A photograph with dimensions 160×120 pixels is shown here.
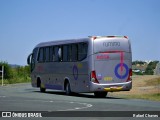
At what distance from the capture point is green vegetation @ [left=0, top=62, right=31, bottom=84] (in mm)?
71875

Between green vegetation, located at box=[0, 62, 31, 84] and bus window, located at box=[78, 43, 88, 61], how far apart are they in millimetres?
38881

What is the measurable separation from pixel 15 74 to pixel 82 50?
48576 mm

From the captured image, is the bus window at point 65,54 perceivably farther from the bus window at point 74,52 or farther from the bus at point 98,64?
the bus window at point 74,52

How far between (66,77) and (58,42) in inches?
102

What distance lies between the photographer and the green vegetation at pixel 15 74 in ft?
236

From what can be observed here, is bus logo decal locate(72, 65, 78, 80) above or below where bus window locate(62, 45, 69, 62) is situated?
below

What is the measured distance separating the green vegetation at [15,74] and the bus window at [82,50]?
128 feet

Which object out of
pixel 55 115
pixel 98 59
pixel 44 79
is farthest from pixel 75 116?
pixel 44 79

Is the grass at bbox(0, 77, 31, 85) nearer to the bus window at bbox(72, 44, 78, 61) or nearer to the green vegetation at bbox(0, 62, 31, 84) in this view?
the green vegetation at bbox(0, 62, 31, 84)

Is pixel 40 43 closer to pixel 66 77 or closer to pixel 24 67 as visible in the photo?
pixel 66 77

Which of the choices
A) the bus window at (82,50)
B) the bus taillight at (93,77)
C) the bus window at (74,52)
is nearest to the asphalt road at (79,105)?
the bus taillight at (93,77)

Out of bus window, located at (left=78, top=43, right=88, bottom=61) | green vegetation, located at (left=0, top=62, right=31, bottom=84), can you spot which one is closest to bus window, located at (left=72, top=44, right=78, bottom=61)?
bus window, located at (left=78, top=43, right=88, bottom=61)

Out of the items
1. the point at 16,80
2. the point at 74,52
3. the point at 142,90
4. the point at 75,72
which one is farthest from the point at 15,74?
the point at 74,52

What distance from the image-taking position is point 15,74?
7769 centimetres
